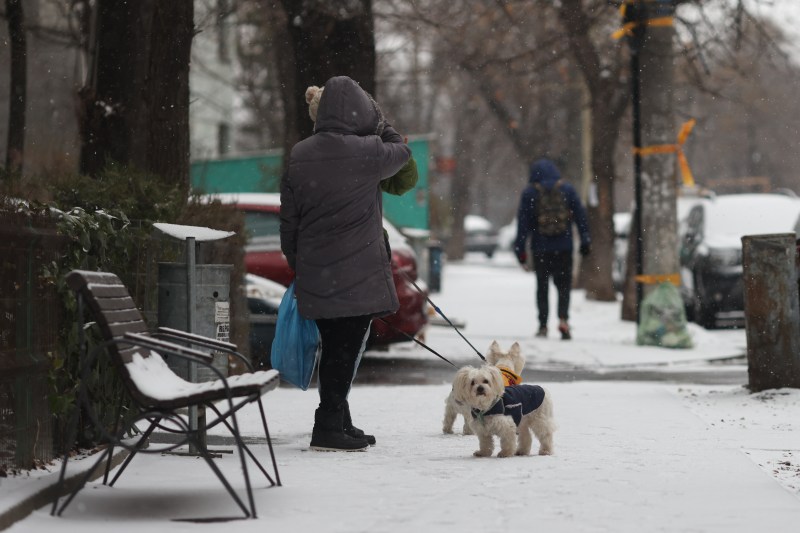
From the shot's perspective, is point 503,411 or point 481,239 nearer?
point 503,411

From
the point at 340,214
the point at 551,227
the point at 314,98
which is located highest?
the point at 314,98

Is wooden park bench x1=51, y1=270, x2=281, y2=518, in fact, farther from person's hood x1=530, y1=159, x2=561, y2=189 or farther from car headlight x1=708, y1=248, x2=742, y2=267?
car headlight x1=708, y1=248, x2=742, y2=267

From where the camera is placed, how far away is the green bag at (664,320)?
15.4 meters

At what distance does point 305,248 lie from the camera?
7.42 metres

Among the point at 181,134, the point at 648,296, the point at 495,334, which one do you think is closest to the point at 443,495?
the point at 181,134

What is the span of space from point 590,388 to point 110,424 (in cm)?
485

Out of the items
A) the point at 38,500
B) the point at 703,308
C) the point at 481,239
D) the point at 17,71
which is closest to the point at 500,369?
the point at 38,500

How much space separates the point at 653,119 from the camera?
16.3m

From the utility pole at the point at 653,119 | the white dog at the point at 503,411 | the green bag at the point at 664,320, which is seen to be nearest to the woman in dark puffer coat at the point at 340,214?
the white dog at the point at 503,411

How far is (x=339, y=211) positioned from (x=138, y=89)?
462cm

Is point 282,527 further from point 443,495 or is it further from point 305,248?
point 305,248

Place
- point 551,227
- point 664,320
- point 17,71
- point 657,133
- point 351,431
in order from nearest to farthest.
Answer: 1. point 351,431
2. point 664,320
3. point 551,227
4. point 657,133
5. point 17,71

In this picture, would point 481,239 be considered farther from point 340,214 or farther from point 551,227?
point 340,214

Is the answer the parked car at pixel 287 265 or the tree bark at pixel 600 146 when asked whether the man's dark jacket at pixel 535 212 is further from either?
the tree bark at pixel 600 146
